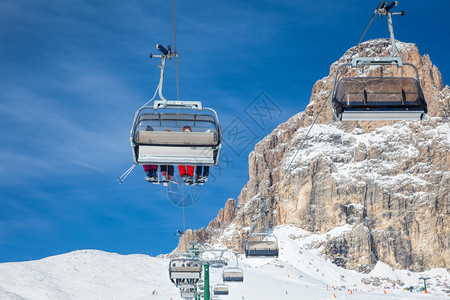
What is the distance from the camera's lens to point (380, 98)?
324 inches

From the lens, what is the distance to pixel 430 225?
7195 inches

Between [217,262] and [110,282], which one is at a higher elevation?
[110,282]

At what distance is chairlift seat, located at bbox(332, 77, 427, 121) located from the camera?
8125 mm

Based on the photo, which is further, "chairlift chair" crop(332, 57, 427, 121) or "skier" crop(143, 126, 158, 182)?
"skier" crop(143, 126, 158, 182)

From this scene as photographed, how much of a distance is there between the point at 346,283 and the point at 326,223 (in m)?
36.1

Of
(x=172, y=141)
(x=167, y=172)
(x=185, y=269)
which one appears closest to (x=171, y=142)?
(x=172, y=141)

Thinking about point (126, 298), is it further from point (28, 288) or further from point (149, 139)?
point (149, 139)

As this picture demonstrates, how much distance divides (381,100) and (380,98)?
0.03 meters

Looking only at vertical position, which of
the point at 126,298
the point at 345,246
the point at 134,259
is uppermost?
the point at 345,246

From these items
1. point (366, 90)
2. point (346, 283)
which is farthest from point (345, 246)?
point (366, 90)

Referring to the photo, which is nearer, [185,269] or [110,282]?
[185,269]

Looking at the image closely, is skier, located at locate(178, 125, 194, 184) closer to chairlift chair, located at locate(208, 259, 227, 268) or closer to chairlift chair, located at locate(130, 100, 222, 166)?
chairlift chair, located at locate(130, 100, 222, 166)

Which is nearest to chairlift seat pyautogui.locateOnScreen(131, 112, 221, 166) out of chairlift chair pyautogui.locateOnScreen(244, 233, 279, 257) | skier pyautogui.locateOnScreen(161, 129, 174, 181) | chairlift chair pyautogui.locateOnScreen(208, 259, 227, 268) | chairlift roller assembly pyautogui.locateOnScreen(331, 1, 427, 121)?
chairlift roller assembly pyautogui.locateOnScreen(331, 1, 427, 121)

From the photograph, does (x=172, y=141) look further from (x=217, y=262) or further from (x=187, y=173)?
(x=217, y=262)
